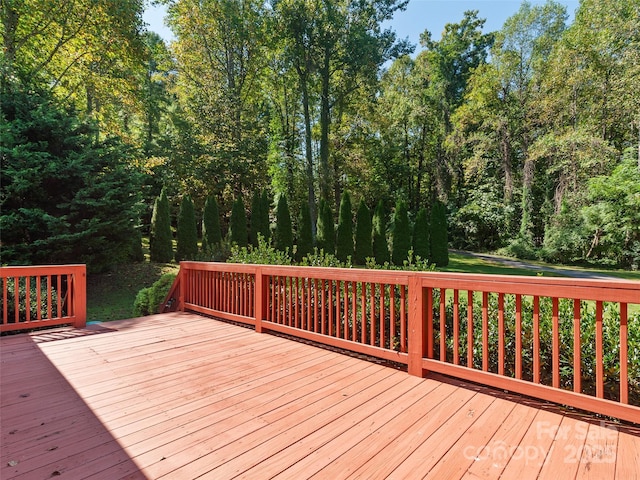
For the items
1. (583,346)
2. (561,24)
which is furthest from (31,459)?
(561,24)

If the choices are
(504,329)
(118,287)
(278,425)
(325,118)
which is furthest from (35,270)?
(325,118)

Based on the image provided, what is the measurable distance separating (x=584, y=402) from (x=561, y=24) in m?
22.8

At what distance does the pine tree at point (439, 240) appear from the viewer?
14875 millimetres

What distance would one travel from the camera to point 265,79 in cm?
1750

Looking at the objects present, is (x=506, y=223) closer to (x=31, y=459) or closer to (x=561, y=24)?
(x=561, y=24)

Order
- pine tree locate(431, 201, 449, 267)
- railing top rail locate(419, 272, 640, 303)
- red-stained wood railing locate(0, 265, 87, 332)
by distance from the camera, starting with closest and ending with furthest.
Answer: railing top rail locate(419, 272, 640, 303) → red-stained wood railing locate(0, 265, 87, 332) → pine tree locate(431, 201, 449, 267)

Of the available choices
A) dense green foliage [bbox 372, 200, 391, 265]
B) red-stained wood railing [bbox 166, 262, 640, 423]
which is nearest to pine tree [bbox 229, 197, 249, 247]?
dense green foliage [bbox 372, 200, 391, 265]

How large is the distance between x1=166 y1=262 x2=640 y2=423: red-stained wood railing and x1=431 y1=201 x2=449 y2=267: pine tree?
11459mm

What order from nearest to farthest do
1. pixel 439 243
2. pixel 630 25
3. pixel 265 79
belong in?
1. pixel 630 25
2. pixel 439 243
3. pixel 265 79

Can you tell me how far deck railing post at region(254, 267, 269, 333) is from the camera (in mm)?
4062

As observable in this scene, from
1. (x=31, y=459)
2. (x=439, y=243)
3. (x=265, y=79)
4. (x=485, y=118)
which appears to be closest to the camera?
(x=31, y=459)

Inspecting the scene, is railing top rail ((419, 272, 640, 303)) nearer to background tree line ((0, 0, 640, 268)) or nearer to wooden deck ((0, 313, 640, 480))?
wooden deck ((0, 313, 640, 480))

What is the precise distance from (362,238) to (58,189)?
33.0ft

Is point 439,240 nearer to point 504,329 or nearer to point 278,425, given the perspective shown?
point 504,329
